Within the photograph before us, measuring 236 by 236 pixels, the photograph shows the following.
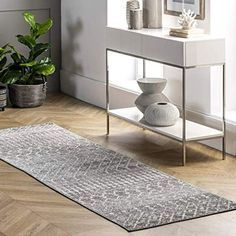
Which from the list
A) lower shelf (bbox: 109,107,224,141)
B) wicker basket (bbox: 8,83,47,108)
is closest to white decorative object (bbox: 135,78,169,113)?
lower shelf (bbox: 109,107,224,141)

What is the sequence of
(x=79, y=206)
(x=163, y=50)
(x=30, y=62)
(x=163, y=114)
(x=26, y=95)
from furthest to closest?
(x=26, y=95) → (x=30, y=62) → (x=163, y=114) → (x=163, y=50) → (x=79, y=206)

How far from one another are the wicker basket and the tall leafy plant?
2.9 inches

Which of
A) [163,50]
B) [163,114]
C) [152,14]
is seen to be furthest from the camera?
[152,14]

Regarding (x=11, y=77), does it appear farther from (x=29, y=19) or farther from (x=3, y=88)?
(x=29, y=19)

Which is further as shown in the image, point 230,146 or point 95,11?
point 95,11

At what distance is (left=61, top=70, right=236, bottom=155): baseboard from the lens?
5.23 metres

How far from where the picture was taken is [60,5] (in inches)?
288

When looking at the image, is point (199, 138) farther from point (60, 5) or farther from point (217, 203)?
point (60, 5)

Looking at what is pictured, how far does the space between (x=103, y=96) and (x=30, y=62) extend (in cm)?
69

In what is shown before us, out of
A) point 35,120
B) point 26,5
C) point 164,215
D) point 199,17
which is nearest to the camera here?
point 164,215

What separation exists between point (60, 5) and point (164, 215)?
Result: 12.1ft

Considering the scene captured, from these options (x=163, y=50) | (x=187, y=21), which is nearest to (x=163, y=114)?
(x=163, y=50)

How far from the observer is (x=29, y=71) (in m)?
6.60

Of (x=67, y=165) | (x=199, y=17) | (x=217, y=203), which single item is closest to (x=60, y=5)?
(x=199, y=17)
